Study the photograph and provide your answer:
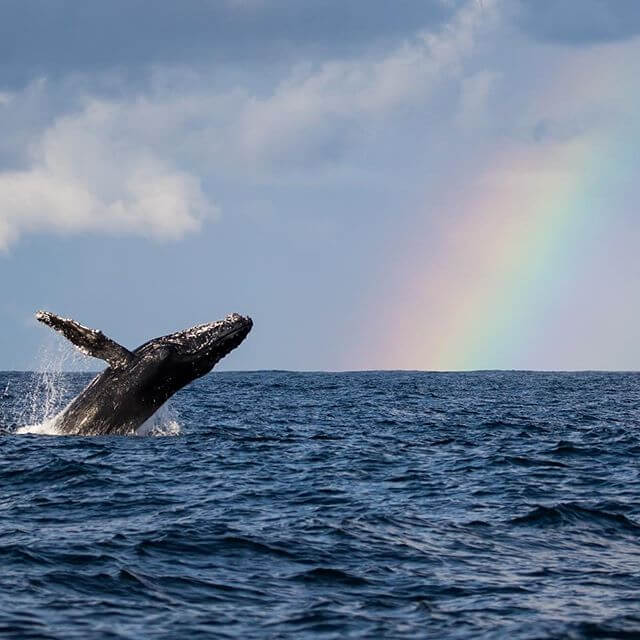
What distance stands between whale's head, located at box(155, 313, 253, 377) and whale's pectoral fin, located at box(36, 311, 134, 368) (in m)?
0.84

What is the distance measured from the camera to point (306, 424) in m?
33.3

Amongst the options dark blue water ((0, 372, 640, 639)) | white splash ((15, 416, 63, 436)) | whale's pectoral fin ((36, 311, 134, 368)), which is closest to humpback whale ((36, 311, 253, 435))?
whale's pectoral fin ((36, 311, 134, 368))

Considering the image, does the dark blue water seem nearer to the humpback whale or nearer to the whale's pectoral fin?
the humpback whale

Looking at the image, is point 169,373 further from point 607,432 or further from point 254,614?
point 607,432

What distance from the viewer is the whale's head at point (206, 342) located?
66.6ft

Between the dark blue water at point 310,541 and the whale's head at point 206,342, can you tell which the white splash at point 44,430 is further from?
the whale's head at point 206,342

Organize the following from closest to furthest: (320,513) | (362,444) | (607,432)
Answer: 1. (320,513)
2. (362,444)
3. (607,432)

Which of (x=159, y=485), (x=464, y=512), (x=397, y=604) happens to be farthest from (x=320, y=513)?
(x=397, y=604)

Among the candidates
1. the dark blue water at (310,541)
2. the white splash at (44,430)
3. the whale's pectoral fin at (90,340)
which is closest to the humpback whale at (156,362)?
the whale's pectoral fin at (90,340)

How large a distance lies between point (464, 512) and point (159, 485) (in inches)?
205

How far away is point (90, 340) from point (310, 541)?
863 cm

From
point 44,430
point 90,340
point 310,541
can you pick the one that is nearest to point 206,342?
point 90,340

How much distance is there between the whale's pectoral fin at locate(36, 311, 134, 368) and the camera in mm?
18891

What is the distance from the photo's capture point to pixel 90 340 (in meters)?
19.7
